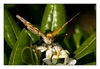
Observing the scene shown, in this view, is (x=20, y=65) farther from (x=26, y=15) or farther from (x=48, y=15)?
(x=26, y=15)

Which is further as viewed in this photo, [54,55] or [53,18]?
[53,18]

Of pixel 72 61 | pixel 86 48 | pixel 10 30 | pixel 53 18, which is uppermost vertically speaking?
pixel 53 18

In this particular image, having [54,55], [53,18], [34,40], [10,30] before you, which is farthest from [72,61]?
[10,30]

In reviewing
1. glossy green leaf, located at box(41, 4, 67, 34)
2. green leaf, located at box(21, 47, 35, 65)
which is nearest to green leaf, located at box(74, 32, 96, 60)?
glossy green leaf, located at box(41, 4, 67, 34)

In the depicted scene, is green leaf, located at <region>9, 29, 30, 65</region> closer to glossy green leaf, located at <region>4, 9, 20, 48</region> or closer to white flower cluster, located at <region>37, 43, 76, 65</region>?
white flower cluster, located at <region>37, 43, 76, 65</region>

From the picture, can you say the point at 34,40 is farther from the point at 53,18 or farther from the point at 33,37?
the point at 53,18

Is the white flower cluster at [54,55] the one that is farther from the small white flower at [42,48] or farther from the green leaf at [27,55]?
the green leaf at [27,55]
